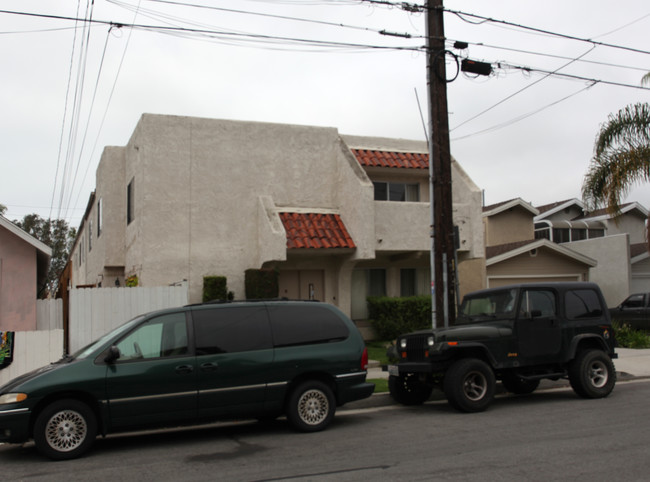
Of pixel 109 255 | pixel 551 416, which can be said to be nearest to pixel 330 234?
pixel 109 255

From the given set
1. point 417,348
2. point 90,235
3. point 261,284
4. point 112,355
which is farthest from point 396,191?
point 112,355

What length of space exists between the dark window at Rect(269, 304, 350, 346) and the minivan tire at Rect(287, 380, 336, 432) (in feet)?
2.05

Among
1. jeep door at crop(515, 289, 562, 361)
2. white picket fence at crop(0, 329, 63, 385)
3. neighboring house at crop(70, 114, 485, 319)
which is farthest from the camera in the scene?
neighboring house at crop(70, 114, 485, 319)

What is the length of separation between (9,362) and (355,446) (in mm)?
7272

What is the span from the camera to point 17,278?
1318cm

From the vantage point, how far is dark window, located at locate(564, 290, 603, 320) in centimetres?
1126

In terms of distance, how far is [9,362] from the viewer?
1192cm

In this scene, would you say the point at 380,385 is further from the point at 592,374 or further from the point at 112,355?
the point at 112,355

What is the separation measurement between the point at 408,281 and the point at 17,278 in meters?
11.5

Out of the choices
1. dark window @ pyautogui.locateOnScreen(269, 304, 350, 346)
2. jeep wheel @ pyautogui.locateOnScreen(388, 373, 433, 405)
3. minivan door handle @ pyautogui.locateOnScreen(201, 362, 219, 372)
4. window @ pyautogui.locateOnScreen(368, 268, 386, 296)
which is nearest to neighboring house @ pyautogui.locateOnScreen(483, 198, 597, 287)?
window @ pyautogui.locateOnScreen(368, 268, 386, 296)

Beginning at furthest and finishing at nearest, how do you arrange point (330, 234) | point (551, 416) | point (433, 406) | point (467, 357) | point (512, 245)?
point (512, 245) < point (330, 234) < point (433, 406) < point (467, 357) < point (551, 416)

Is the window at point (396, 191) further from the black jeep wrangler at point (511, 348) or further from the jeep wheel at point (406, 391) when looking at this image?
the jeep wheel at point (406, 391)

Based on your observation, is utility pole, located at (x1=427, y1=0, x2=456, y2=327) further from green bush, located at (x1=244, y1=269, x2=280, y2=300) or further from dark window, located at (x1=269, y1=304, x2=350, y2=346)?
green bush, located at (x1=244, y1=269, x2=280, y2=300)

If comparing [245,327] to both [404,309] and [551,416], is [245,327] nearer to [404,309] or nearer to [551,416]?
[551,416]
